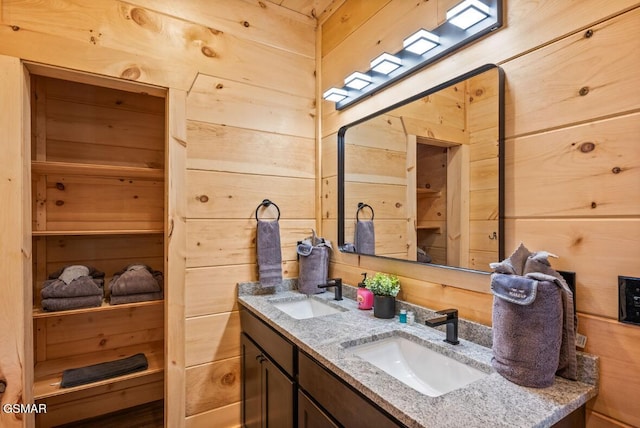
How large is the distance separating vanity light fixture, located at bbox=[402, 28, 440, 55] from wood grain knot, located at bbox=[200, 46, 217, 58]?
1110mm

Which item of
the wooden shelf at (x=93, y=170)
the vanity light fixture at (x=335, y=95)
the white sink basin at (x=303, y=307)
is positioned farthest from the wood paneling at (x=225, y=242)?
the vanity light fixture at (x=335, y=95)

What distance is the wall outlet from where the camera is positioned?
0.81 meters

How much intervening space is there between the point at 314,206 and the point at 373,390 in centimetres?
143

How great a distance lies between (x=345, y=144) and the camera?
6.37ft

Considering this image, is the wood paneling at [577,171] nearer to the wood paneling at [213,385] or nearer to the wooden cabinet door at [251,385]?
the wooden cabinet door at [251,385]

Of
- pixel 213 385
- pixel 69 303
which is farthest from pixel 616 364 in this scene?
pixel 69 303

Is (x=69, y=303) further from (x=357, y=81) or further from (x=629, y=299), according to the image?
(x=629, y=299)

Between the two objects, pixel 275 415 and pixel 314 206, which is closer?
pixel 275 415

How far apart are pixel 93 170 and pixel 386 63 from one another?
69.3 inches

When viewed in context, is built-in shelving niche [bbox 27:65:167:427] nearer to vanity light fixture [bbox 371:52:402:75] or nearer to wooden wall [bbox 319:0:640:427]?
vanity light fixture [bbox 371:52:402:75]

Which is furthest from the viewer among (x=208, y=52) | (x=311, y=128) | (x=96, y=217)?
(x=311, y=128)

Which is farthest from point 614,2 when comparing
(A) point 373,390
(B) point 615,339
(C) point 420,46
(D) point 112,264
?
(D) point 112,264

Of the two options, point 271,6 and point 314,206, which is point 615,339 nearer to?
point 314,206

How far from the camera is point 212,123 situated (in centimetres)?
183
